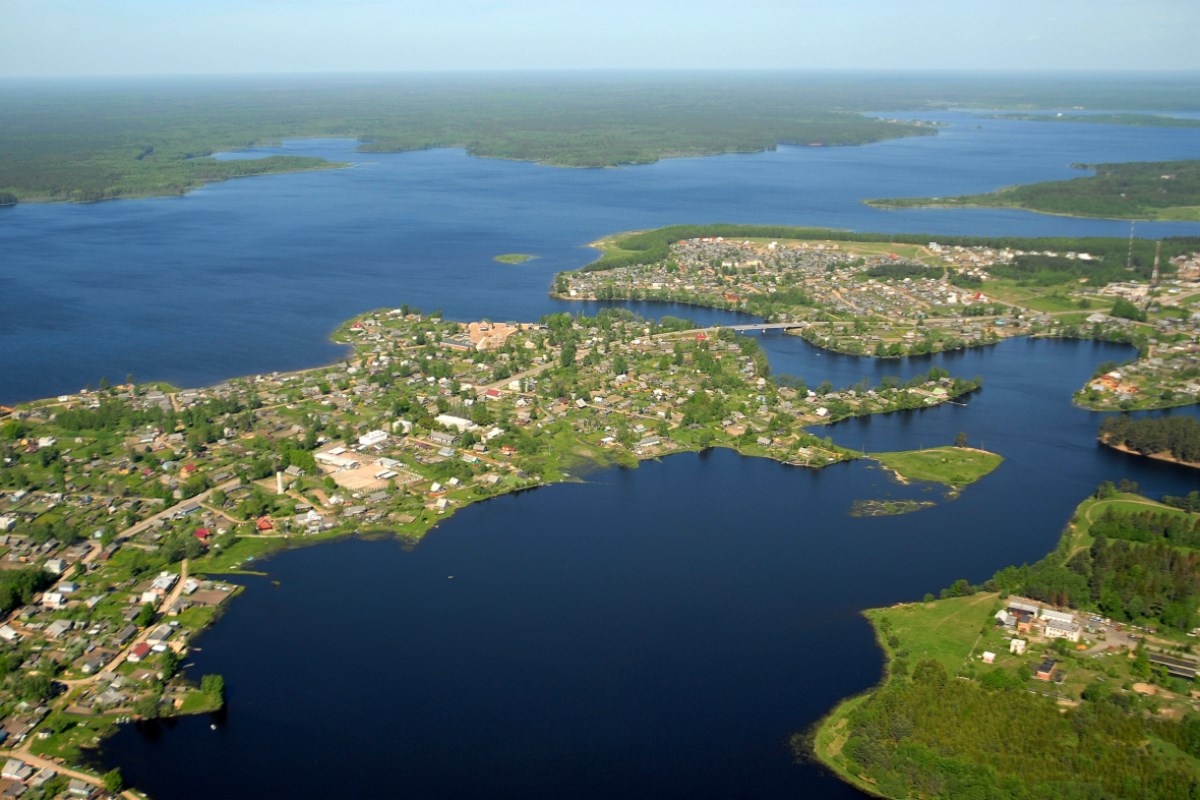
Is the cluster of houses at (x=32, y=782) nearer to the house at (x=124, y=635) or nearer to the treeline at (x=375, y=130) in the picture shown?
the house at (x=124, y=635)

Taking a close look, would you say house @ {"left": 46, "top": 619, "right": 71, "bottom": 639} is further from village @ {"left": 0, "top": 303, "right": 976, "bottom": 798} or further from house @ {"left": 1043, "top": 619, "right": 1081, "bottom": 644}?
house @ {"left": 1043, "top": 619, "right": 1081, "bottom": 644}

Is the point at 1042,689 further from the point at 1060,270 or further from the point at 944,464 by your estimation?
the point at 1060,270

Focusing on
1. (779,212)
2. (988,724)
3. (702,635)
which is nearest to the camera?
(988,724)

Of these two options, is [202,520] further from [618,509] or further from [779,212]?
[779,212]

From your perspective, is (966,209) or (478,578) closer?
(478,578)

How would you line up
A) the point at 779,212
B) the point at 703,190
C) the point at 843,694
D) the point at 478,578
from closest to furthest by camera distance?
the point at 843,694, the point at 478,578, the point at 779,212, the point at 703,190

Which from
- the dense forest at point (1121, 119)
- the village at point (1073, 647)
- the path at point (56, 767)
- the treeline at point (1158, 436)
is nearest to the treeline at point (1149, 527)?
the village at point (1073, 647)

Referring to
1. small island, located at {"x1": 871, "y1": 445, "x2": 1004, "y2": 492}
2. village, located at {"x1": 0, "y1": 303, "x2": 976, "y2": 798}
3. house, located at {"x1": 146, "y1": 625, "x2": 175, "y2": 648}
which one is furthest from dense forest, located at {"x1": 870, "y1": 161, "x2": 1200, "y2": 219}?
house, located at {"x1": 146, "y1": 625, "x2": 175, "y2": 648}

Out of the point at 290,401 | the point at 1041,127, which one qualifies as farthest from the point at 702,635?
the point at 1041,127
